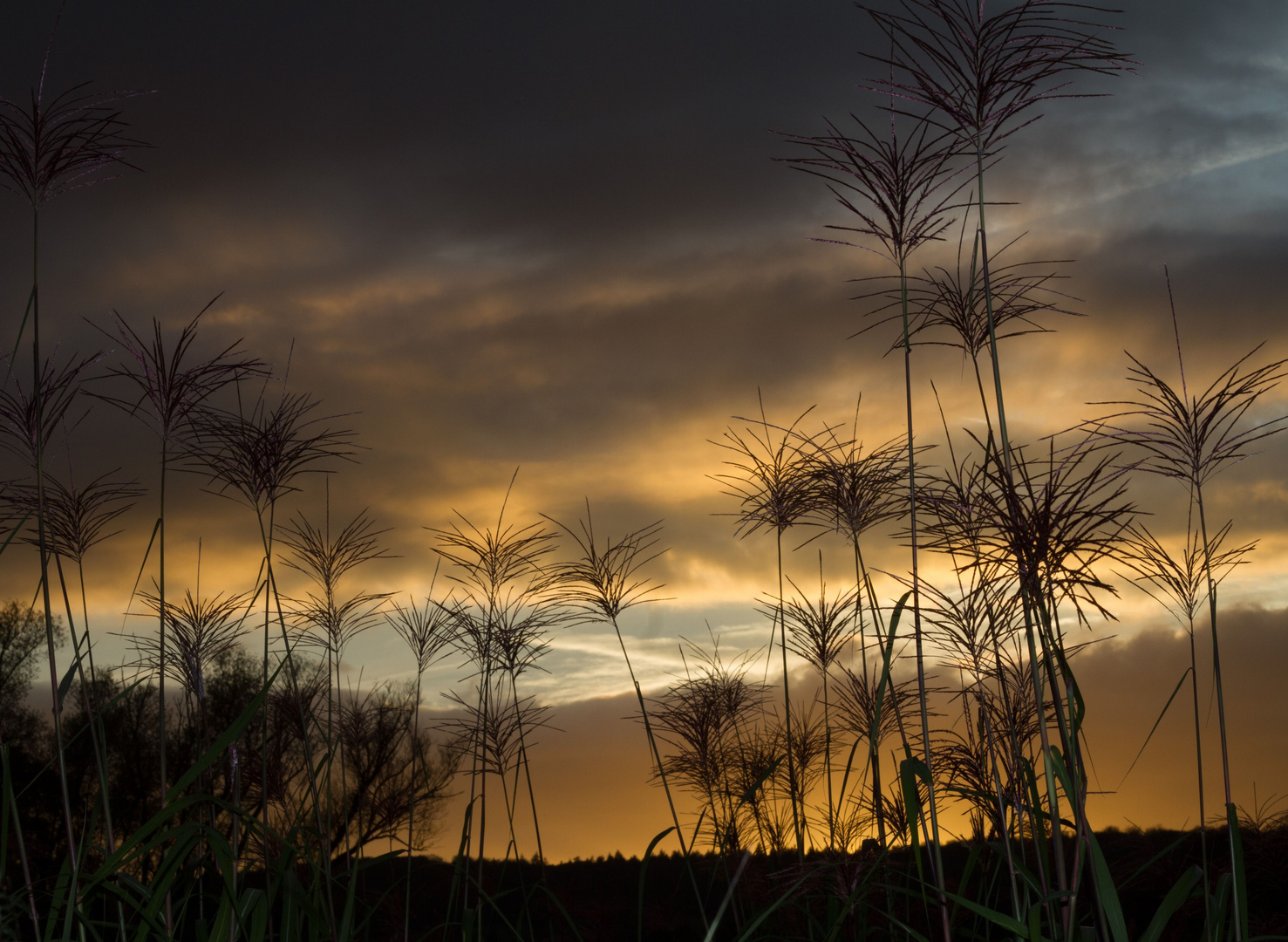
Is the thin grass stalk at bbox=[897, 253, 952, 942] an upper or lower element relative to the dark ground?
upper

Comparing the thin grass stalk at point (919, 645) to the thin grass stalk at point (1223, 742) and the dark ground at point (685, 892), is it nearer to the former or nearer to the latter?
the thin grass stalk at point (1223, 742)

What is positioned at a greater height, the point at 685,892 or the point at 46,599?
the point at 46,599

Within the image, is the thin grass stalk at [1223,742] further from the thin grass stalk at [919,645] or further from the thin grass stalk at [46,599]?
the thin grass stalk at [46,599]

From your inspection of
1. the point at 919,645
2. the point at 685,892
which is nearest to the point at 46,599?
the point at 919,645

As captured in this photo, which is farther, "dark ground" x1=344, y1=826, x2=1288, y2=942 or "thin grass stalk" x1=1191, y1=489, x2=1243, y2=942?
"dark ground" x1=344, y1=826, x2=1288, y2=942

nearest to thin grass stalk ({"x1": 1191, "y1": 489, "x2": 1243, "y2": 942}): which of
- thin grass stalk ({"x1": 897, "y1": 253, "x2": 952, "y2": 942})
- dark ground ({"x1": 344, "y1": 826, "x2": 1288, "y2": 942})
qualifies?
→ thin grass stalk ({"x1": 897, "y1": 253, "x2": 952, "y2": 942})

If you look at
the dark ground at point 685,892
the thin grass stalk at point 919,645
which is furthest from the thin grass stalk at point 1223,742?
the dark ground at point 685,892

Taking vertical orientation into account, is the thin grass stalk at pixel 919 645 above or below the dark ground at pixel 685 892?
above

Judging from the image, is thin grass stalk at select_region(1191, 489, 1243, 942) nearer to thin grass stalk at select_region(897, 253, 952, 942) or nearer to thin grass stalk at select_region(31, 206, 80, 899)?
thin grass stalk at select_region(897, 253, 952, 942)

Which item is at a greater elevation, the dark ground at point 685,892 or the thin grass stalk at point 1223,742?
the thin grass stalk at point 1223,742

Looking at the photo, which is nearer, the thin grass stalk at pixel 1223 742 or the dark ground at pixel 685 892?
the thin grass stalk at pixel 1223 742

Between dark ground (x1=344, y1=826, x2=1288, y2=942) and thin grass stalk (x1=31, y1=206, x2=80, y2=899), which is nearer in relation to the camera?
thin grass stalk (x1=31, y1=206, x2=80, y2=899)

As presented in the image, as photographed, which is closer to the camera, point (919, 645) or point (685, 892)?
point (919, 645)

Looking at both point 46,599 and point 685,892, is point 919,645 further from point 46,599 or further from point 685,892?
point 685,892
